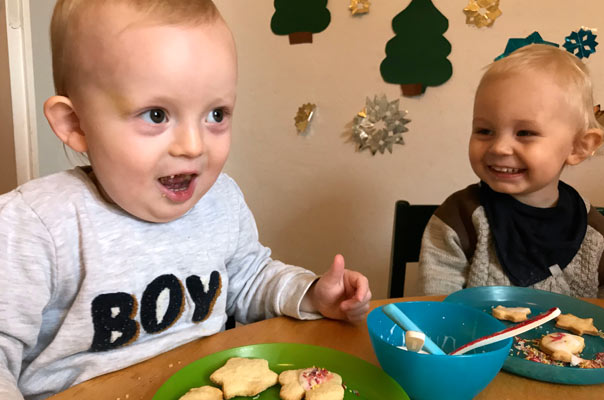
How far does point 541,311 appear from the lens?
31.8 inches

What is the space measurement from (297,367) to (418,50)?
58.7 inches

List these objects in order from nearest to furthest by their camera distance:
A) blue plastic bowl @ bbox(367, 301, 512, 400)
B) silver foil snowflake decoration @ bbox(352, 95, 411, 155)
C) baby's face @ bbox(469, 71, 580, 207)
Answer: blue plastic bowl @ bbox(367, 301, 512, 400) < baby's face @ bbox(469, 71, 580, 207) < silver foil snowflake decoration @ bbox(352, 95, 411, 155)

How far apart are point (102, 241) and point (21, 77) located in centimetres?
105

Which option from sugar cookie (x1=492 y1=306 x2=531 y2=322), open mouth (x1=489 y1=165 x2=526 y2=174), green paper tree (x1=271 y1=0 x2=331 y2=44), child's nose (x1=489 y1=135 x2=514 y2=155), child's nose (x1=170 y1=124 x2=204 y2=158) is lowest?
sugar cookie (x1=492 y1=306 x2=531 y2=322)

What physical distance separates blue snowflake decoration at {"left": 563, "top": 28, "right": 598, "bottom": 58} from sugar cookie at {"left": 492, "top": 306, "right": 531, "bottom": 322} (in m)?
1.17

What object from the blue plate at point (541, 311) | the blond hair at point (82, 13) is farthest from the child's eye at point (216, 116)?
the blue plate at point (541, 311)

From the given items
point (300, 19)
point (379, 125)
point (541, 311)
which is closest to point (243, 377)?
point (541, 311)

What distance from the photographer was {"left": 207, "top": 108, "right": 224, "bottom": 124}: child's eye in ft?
2.17

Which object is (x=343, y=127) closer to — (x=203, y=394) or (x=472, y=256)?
(x=472, y=256)

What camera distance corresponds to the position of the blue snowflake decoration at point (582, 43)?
1.58 m

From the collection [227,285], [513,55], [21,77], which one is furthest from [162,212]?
[21,77]

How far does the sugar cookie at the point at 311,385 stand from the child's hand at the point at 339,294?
0.17 meters

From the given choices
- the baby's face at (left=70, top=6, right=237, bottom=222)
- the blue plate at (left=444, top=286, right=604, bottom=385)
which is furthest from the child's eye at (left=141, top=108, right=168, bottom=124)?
the blue plate at (left=444, top=286, right=604, bottom=385)

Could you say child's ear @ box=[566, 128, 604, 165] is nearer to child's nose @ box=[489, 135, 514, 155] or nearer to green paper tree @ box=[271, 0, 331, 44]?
child's nose @ box=[489, 135, 514, 155]
